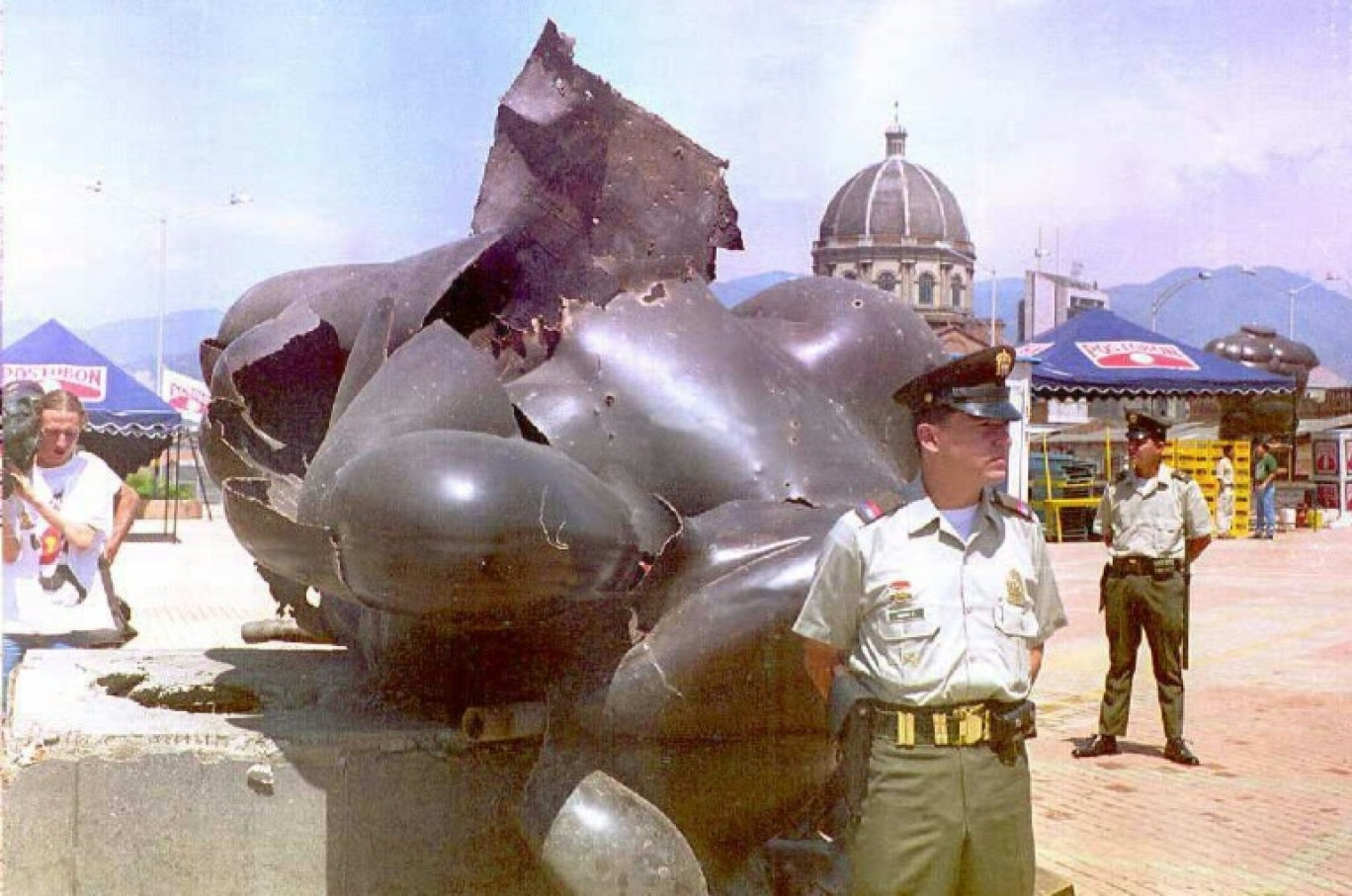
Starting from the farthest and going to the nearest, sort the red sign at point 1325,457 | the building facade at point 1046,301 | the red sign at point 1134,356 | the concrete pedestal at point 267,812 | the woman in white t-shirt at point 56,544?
the building facade at point 1046,301 → the red sign at point 1325,457 → the red sign at point 1134,356 → the woman in white t-shirt at point 56,544 → the concrete pedestal at point 267,812

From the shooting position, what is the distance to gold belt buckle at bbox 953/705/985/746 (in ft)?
9.22

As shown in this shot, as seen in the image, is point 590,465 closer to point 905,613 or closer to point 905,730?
point 905,613

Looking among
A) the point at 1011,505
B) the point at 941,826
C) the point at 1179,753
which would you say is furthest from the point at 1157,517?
the point at 941,826

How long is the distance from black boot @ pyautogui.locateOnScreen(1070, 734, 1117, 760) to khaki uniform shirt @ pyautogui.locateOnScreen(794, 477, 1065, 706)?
4.02 m

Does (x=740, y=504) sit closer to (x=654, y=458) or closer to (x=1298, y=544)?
(x=654, y=458)

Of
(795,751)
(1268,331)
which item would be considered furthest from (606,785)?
(1268,331)

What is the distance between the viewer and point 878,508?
2.90 metres

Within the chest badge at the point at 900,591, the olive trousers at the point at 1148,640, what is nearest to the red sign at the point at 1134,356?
the olive trousers at the point at 1148,640

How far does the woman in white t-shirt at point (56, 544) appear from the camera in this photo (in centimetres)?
504

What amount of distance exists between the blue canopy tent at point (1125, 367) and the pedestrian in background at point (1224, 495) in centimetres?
262

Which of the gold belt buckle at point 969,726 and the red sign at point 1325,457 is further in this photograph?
the red sign at point 1325,457

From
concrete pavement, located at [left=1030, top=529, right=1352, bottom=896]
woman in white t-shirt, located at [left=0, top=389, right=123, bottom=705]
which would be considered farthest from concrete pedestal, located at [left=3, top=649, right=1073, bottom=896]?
concrete pavement, located at [left=1030, top=529, right=1352, bottom=896]

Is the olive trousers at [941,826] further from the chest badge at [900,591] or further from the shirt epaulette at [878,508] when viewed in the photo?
the shirt epaulette at [878,508]

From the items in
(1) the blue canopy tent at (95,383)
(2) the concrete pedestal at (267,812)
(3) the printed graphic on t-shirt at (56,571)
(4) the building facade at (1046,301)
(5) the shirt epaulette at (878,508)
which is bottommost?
(2) the concrete pedestal at (267,812)
